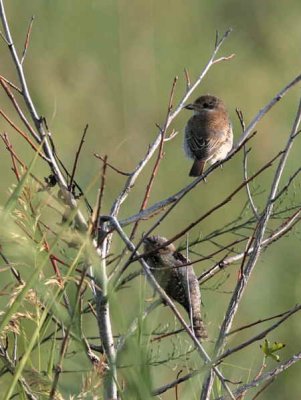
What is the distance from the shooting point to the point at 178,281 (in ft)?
13.7

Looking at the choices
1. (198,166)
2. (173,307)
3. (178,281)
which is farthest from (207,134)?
(173,307)

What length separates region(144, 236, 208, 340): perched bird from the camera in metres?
3.72

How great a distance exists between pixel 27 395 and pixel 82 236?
406 mm

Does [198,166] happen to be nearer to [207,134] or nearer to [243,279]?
[207,134]

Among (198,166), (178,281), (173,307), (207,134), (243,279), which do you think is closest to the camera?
(173,307)

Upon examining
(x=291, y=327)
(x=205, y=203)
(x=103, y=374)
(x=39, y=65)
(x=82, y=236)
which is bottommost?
(x=103, y=374)

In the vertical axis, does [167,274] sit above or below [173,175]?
below

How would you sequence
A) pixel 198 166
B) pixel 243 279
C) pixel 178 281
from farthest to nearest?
1. pixel 198 166
2. pixel 178 281
3. pixel 243 279

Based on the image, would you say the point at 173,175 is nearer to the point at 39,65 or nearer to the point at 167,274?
the point at 39,65

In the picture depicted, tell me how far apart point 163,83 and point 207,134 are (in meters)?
2.65

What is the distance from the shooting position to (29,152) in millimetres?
7820

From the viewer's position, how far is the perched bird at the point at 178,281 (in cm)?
372

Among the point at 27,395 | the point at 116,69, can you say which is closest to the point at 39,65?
the point at 116,69

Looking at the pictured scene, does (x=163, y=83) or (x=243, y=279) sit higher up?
(x=163, y=83)
